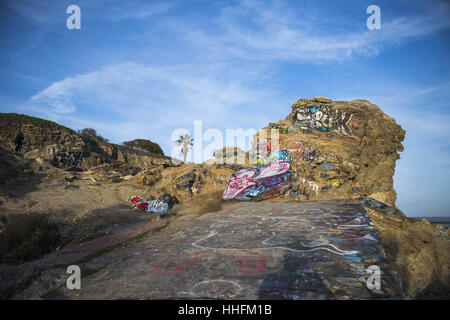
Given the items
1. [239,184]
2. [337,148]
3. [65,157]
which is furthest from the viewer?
[65,157]

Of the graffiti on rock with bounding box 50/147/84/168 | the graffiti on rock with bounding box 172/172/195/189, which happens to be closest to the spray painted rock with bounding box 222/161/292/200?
the graffiti on rock with bounding box 172/172/195/189

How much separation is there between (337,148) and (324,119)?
2.37 metres

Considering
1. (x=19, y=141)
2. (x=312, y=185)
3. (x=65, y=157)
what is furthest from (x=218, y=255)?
(x=19, y=141)

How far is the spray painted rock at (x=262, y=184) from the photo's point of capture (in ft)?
45.5

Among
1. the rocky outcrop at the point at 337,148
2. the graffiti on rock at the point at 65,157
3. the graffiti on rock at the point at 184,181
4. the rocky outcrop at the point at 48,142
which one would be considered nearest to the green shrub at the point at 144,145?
the rocky outcrop at the point at 48,142

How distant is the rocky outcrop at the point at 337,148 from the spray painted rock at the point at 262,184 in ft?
1.78

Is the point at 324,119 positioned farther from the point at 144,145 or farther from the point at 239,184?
the point at 144,145

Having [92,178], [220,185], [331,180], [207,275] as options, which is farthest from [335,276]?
[92,178]

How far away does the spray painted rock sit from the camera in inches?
546

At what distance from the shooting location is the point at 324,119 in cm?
1648

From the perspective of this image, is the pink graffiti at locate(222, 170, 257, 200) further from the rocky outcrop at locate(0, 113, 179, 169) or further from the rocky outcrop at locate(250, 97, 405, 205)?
the rocky outcrop at locate(0, 113, 179, 169)

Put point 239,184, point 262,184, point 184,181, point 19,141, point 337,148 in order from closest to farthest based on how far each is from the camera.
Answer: point 262,184 → point 239,184 → point 337,148 → point 184,181 → point 19,141
